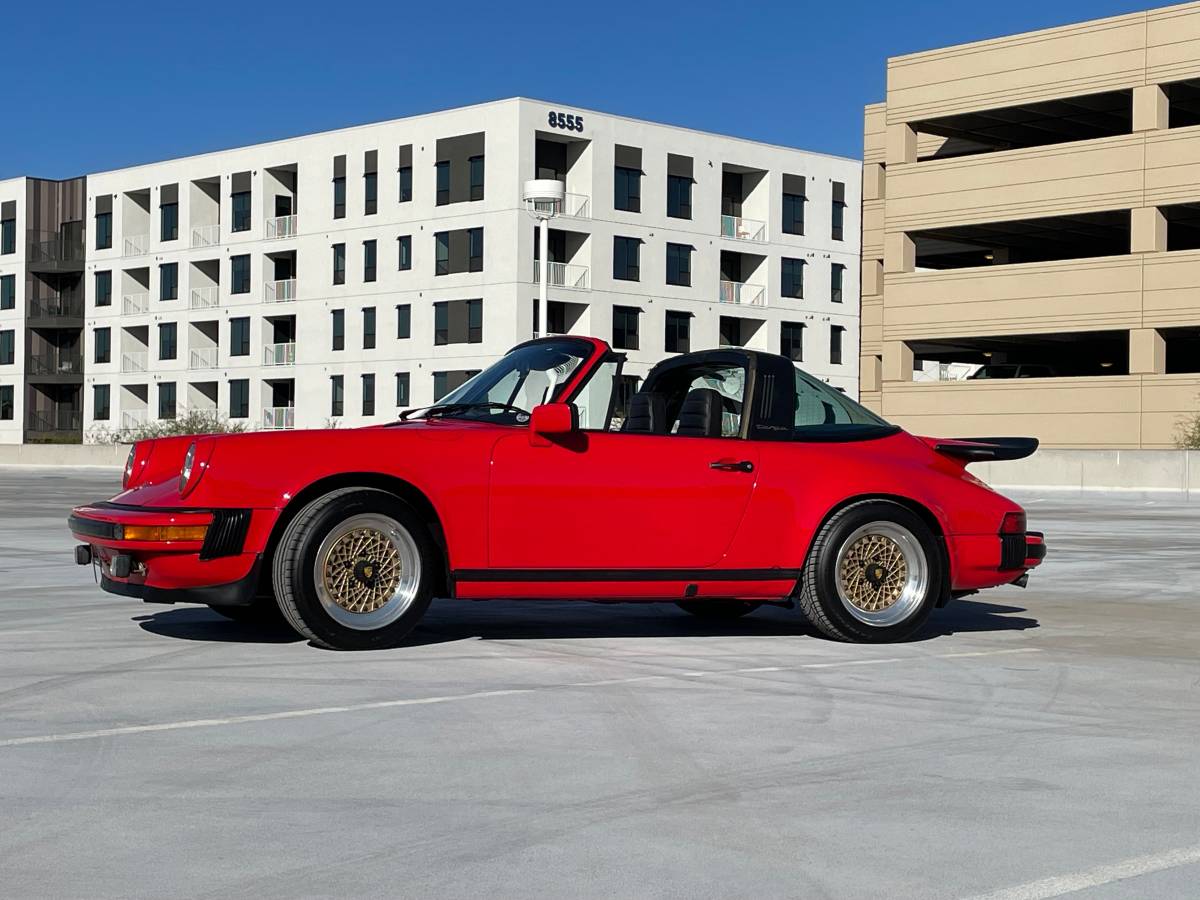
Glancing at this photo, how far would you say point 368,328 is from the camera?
68625 mm

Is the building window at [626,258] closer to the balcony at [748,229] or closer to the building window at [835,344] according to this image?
the balcony at [748,229]

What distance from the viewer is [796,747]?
590 centimetres

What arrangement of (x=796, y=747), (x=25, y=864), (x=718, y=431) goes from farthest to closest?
(x=718, y=431) → (x=796, y=747) → (x=25, y=864)

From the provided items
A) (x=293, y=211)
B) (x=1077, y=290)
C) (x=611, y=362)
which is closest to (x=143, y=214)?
(x=293, y=211)

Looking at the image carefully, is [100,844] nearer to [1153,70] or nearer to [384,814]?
[384,814]

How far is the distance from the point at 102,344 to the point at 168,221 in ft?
25.5

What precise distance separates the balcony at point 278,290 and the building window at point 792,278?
71.9 feet

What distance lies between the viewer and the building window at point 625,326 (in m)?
66.5

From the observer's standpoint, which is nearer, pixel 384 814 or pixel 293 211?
pixel 384 814

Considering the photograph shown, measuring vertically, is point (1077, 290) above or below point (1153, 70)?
below

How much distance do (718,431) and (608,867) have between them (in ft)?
16.3

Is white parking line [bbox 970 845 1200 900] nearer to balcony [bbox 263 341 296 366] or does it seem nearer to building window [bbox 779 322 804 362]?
building window [bbox 779 322 804 362]

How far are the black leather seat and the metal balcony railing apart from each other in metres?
79.9

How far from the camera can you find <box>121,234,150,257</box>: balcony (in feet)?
258
